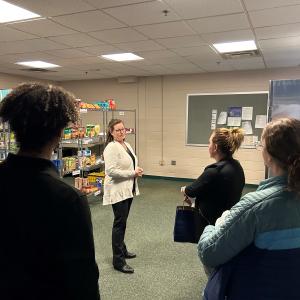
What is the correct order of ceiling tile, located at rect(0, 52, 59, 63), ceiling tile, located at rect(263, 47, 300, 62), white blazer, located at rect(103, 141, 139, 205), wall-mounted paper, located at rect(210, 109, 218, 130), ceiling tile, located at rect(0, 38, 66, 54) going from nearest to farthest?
white blazer, located at rect(103, 141, 139, 205)
ceiling tile, located at rect(0, 38, 66, 54)
ceiling tile, located at rect(263, 47, 300, 62)
ceiling tile, located at rect(0, 52, 59, 63)
wall-mounted paper, located at rect(210, 109, 218, 130)

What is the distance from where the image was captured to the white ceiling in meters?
2.72

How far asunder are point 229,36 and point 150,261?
109 inches

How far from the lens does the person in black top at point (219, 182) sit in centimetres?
188

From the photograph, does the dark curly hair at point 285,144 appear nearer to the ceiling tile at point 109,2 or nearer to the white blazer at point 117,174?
the white blazer at point 117,174

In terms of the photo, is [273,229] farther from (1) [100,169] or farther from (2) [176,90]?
(2) [176,90]

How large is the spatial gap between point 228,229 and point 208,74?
19.0 feet

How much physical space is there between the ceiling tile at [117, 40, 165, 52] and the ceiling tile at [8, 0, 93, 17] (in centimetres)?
128

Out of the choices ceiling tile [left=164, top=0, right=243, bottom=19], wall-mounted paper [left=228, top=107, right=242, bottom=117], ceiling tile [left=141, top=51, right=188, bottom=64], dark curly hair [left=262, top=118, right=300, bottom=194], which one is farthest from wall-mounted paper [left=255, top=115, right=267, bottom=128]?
dark curly hair [left=262, top=118, right=300, bottom=194]

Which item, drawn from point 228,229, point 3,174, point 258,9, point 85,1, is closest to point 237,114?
point 258,9

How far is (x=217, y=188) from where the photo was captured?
1.88 metres

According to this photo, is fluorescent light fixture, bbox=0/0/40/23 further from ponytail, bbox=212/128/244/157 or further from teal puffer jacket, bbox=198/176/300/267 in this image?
teal puffer jacket, bbox=198/176/300/267

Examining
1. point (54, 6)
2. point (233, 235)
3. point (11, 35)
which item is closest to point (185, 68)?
point (11, 35)

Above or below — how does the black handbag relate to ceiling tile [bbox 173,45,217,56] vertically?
below

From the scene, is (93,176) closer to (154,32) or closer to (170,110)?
(170,110)
